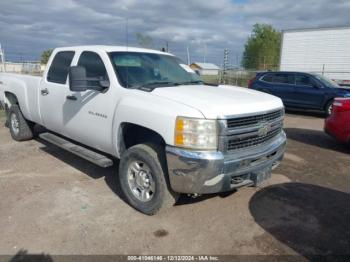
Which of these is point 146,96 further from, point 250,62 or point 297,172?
point 250,62

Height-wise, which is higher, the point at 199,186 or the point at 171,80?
the point at 171,80

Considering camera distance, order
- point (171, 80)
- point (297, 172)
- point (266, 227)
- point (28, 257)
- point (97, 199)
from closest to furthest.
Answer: point (28, 257), point (266, 227), point (97, 199), point (171, 80), point (297, 172)

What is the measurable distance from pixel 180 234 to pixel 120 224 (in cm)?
70

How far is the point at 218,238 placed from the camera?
3.56 metres

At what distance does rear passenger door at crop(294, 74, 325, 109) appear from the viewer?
12227 millimetres

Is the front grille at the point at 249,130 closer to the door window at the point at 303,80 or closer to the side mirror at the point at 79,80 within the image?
the side mirror at the point at 79,80

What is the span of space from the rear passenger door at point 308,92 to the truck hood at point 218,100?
28.5 feet

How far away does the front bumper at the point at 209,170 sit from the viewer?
346 cm

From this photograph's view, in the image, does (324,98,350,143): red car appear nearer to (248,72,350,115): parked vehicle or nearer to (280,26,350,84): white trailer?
(248,72,350,115): parked vehicle

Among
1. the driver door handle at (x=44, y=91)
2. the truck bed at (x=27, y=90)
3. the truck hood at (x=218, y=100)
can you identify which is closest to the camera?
the truck hood at (x=218, y=100)

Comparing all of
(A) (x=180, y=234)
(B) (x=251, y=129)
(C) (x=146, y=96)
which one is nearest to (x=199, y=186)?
(A) (x=180, y=234)

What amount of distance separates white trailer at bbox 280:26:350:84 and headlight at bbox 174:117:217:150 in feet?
67.4

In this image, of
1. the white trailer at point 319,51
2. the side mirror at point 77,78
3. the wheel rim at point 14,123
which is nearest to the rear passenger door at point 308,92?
the wheel rim at point 14,123

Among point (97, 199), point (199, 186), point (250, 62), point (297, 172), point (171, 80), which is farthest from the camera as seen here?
point (250, 62)
